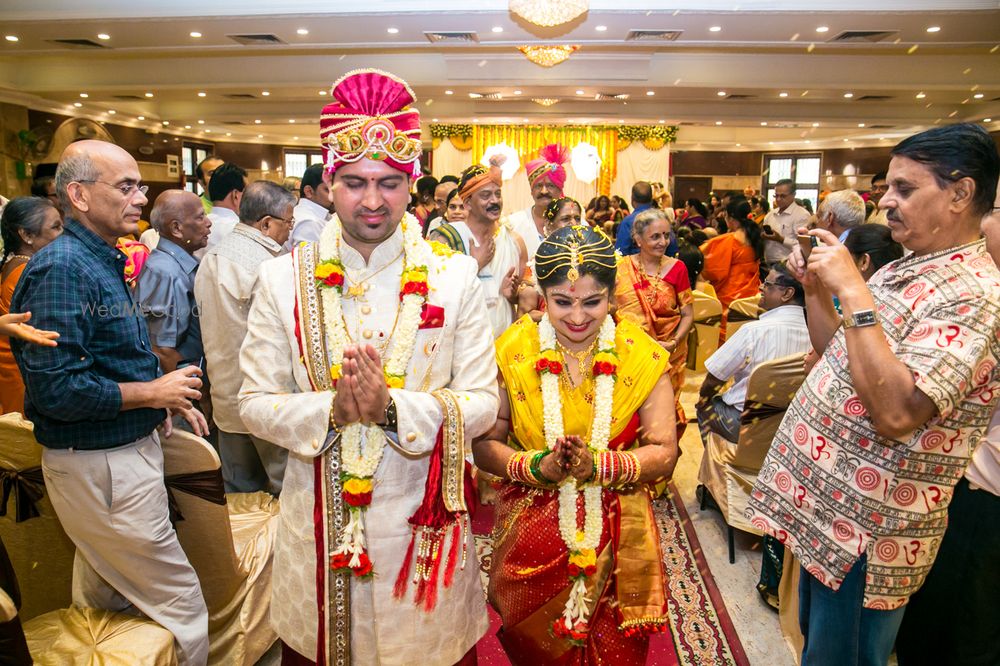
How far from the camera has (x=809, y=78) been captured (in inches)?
449

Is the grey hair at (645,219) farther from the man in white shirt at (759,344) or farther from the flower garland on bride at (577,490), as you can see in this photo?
the flower garland on bride at (577,490)

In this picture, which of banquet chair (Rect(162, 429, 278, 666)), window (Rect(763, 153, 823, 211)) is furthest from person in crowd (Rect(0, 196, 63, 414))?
window (Rect(763, 153, 823, 211))

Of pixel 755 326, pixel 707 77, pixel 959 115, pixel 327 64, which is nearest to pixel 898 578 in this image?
pixel 755 326

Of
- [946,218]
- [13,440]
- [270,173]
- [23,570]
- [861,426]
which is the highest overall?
[270,173]

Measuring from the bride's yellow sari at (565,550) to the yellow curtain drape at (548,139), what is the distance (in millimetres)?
16277

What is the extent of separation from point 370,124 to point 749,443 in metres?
2.80

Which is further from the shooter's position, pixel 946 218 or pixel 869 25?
pixel 869 25

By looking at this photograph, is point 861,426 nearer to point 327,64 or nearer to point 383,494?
point 383,494

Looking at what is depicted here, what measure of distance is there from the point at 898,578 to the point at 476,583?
1.20 meters

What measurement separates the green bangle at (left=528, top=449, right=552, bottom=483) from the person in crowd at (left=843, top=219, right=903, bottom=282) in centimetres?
152

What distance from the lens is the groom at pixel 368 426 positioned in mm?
1890

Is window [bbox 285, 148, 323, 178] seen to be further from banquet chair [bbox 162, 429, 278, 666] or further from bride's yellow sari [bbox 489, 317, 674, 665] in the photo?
bride's yellow sari [bbox 489, 317, 674, 665]

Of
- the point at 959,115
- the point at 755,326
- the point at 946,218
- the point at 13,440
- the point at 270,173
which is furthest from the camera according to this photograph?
the point at 270,173

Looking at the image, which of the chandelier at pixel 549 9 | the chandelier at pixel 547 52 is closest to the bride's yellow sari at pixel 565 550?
the chandelier at pixel 549 9
